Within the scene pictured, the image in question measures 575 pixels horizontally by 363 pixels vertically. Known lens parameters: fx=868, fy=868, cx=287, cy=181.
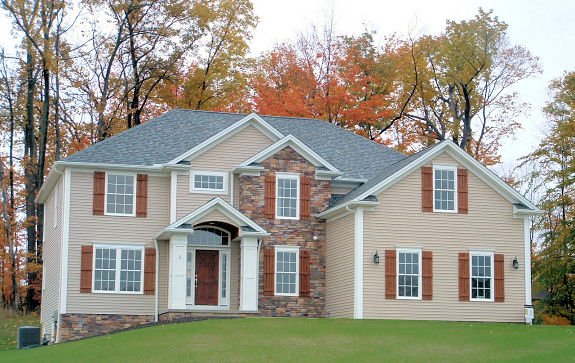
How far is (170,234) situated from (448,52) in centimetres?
2404

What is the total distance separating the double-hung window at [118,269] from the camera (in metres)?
29.5

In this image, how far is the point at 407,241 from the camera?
2952 centimetres

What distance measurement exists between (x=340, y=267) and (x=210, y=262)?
4626 millimetres

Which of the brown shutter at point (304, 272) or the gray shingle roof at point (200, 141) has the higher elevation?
the gray shingle roof at point (200, 141)

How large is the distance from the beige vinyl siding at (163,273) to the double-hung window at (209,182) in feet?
7.26

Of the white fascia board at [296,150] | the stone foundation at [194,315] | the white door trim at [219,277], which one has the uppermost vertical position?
the white fascia board at [296,150]

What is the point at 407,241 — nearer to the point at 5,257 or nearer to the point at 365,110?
the point at 365,110

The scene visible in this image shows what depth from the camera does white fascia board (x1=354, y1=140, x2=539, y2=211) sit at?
29.5m

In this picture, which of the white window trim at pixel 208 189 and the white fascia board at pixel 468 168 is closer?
the white fascia board at pixel 468 168

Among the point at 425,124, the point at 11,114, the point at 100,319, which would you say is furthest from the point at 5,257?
the point at 425,124

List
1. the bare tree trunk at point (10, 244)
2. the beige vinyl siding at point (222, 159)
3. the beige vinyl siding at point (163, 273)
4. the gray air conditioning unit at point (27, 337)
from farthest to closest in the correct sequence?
the bare tree trunk at point (10, 244)
the beige vinyl siding at point (222, 159)
the beige vinyl siding at point (163, 273)
the gray air conditioning unit at point (27, 337)

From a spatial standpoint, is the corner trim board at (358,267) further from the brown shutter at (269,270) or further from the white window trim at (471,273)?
the white window trim at (471,273)

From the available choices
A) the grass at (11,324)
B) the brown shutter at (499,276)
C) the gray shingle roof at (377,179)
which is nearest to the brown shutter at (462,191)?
the gray shingle roof at (377,179)

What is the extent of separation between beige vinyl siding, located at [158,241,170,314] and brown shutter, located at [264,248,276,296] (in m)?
3.42
